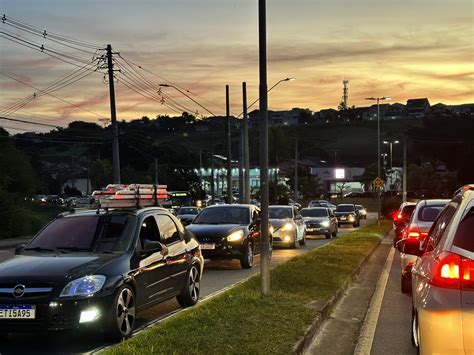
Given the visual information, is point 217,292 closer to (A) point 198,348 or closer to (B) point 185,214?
(A) point 198,348

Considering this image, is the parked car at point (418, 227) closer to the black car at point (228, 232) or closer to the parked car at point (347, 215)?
the black car at point (228, 232)

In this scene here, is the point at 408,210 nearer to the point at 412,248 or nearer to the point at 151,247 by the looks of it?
the point at 151,247

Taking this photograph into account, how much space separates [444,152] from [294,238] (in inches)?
4006

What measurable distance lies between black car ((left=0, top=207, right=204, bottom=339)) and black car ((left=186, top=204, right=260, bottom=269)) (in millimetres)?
5079

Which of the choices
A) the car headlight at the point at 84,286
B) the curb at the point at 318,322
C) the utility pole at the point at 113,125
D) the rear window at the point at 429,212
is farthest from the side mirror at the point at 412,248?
the utility pole at the point at 113,125

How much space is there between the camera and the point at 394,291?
492 inches

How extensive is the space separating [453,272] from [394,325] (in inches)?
185

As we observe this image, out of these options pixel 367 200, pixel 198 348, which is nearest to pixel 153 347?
pixel 198 348

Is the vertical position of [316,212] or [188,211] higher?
[316,212]

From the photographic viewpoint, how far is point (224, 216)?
57.4ft

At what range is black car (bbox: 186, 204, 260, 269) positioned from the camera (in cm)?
1581

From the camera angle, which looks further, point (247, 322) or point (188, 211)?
point (188, 211)

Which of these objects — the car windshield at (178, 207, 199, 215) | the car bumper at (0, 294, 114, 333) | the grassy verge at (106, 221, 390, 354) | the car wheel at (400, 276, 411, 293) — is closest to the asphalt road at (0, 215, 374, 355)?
the car bumper at (0, 294, 114, 333)

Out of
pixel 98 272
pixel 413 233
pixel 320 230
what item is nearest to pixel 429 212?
pixel 413 233
